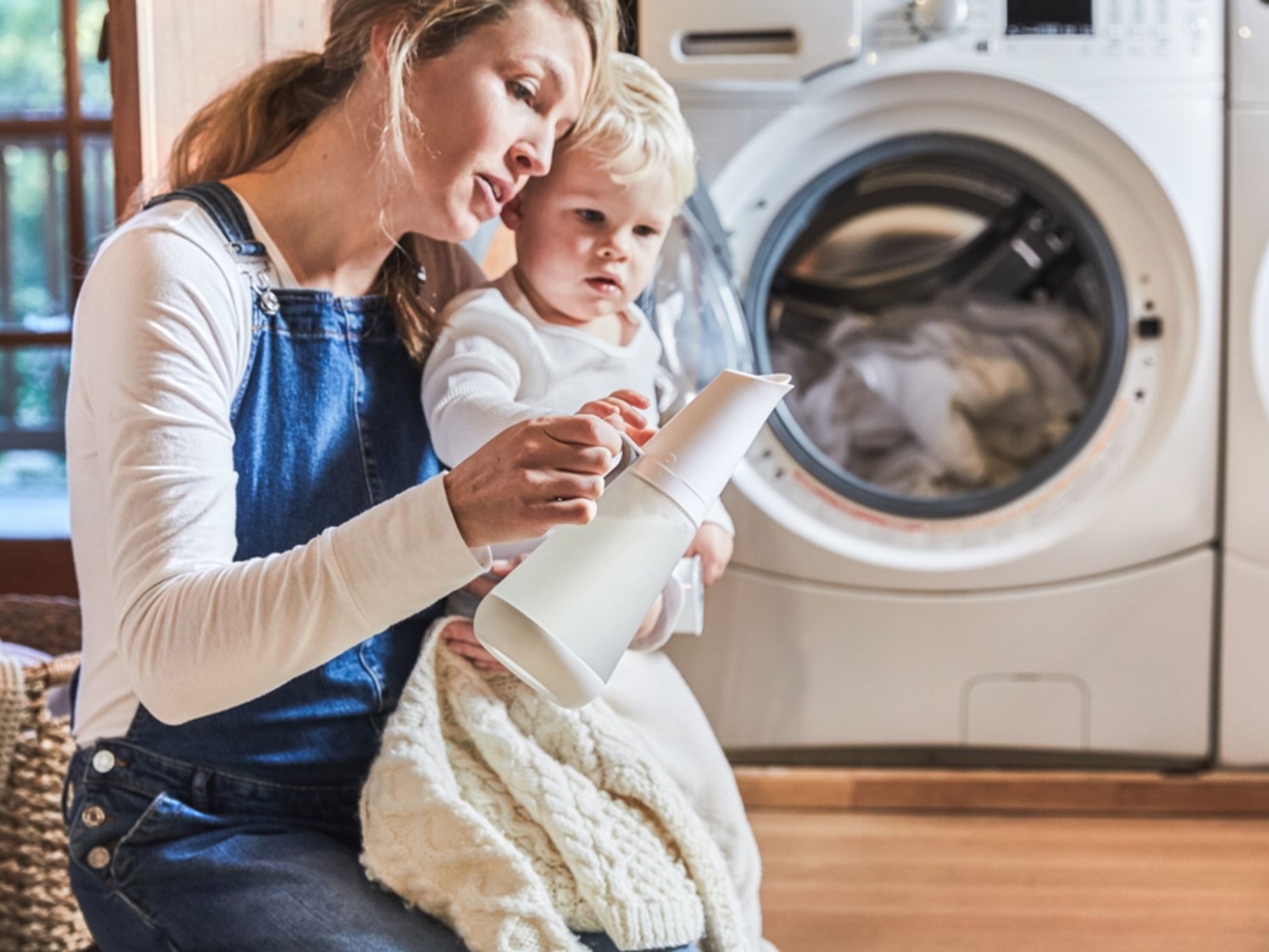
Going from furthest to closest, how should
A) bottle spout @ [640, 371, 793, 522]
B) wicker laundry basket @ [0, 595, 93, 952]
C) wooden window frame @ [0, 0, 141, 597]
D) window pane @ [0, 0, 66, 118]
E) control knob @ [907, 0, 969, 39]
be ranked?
window pane @ [0, 0, 66, 118] < wooden window frame @ [0, 0, 141, 597] < control knob @ [907, 0, 969, 39] < wicker laundry basket @ [0, 595, 93, 952] < bottle spout @ [640, 371, 793, 522]

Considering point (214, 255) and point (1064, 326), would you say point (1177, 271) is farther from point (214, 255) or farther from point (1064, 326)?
point (214, 255)

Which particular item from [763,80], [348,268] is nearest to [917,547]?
[763,80]

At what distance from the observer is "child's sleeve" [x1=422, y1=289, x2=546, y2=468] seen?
69 cm

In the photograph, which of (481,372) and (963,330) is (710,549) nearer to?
(481,372)

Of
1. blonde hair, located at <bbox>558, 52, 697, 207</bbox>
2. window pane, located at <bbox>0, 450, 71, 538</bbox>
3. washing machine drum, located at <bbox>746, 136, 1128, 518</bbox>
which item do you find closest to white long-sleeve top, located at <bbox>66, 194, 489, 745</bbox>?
blonde hair, located at <bbox>558, 52, 697, 207</bbox>

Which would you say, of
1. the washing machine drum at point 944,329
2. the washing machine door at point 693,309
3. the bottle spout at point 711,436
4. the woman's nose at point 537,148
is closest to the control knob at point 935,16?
the washing machine drum at point 944,329

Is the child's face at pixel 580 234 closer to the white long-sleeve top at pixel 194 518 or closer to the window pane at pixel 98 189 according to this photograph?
the white long-sleeve top at pixel 194 518

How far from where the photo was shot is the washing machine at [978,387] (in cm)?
133

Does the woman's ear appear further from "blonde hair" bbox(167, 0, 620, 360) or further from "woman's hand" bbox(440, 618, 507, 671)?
"woman's hand" bbox(440, 618, 507, 671)

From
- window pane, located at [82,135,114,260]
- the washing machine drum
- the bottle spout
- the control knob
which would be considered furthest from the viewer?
window pane, located at [82,135,114,260]

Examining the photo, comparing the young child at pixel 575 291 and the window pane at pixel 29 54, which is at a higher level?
the window pane at pixel 29 54

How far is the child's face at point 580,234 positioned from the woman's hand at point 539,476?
14cm

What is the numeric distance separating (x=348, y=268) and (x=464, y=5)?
0.18 m

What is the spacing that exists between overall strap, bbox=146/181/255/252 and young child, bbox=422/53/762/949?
5.0 inches
